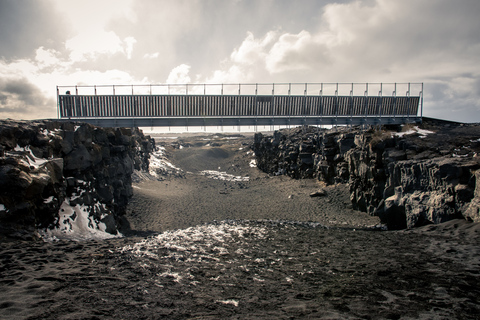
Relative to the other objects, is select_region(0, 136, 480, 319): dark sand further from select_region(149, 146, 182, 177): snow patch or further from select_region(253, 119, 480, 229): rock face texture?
select_region(149, 146, 182, 177): snow patch

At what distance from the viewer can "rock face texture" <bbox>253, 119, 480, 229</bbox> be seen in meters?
13.4

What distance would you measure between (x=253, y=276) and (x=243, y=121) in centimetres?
2217

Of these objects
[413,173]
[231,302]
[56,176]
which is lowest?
[231,302]

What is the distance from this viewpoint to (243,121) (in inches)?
1133

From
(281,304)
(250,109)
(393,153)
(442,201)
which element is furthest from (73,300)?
(250,109)

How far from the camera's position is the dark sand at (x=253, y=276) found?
5844 mm

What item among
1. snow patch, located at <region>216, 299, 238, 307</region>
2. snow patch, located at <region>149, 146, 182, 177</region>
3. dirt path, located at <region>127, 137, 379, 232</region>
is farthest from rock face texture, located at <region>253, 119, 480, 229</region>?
snow patch, located at <region>149, 146, 182, 177</region>

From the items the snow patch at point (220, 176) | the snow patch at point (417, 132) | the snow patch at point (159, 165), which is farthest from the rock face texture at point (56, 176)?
the snow patch at point (220, 176)

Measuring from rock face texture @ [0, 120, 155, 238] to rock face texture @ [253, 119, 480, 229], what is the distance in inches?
813

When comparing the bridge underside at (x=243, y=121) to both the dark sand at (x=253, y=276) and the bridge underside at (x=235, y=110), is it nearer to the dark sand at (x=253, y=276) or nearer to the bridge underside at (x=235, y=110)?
the bridge underside at (x=235, y=110)

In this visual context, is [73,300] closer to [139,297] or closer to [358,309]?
[139,297]

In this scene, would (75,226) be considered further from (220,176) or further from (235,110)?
(220,176)

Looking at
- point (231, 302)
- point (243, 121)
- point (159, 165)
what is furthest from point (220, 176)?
point (231, 302)

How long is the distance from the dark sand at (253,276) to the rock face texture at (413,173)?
4.93 feet
